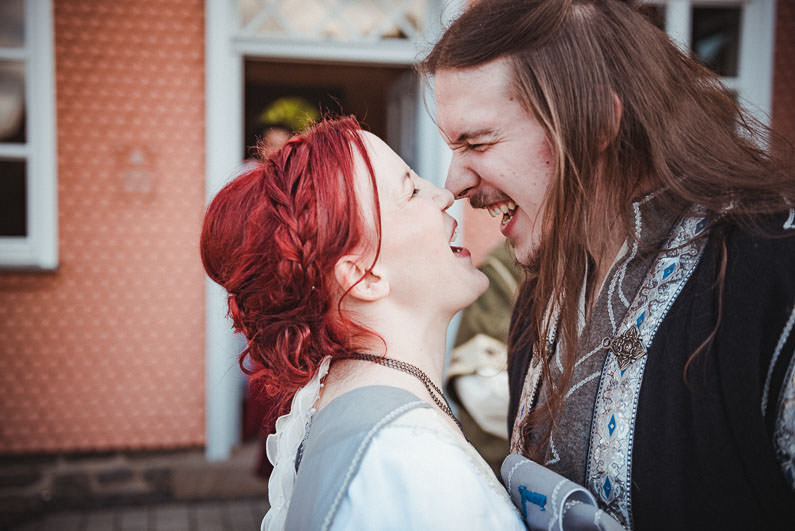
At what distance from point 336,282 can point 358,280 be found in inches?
2.1

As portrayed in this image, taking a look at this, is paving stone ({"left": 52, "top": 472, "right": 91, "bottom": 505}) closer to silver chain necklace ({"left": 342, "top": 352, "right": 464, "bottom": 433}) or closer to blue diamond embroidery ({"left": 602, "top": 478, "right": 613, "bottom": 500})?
silver chain necklace ({"left": 342, "top": 352, "right": 464, "bottom": 433})

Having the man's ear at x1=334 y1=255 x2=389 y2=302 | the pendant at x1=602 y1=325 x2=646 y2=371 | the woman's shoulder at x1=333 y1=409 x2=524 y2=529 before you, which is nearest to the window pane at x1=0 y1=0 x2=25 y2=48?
the man's ear at x1=334 y1=255 x2=389 y2=302

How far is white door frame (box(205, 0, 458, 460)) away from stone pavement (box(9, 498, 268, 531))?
0.61 m

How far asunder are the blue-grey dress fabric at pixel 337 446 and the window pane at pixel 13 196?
4.10 m

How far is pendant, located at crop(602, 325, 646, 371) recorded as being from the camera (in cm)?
138

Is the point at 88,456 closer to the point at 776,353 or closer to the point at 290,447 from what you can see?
the point at 290,447

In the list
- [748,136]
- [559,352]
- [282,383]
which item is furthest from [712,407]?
[282,383]

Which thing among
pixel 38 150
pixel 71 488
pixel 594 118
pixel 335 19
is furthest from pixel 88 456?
pixel 594 118

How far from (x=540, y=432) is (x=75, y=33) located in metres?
4.34

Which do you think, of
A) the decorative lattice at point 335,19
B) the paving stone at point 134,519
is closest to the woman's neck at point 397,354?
Answer: the paving stone at point 134,519

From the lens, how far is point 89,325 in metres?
4.75

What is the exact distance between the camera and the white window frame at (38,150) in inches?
177

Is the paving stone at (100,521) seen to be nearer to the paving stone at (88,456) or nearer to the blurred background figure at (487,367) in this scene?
the paving stone at (88,456)

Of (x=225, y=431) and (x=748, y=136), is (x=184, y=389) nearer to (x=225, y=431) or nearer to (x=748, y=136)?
(x=225, y=431)
